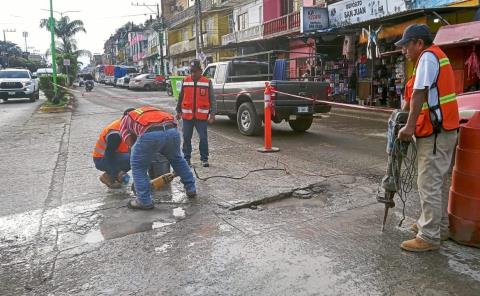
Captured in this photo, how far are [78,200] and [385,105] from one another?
46.7ft

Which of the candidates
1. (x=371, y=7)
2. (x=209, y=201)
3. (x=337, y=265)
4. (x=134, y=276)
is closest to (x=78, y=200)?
(x=209, y=201)

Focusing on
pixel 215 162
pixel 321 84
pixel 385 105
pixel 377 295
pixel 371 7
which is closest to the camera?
pixel 377 295

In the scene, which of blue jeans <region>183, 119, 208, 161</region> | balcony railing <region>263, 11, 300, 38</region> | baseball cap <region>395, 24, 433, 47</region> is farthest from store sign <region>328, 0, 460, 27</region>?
baseball cap <region>395, 24, 433, 47</region>

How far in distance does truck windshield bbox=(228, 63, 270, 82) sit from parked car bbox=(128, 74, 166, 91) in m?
26.2

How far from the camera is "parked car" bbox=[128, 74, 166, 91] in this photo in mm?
36662

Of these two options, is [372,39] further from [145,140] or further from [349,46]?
[145,140]

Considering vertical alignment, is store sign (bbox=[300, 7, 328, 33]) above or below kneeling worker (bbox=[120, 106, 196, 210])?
above

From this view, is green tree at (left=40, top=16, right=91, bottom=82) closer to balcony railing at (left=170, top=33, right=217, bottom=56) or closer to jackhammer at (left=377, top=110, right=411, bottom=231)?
balcony railing at (left=170, top=33, right=217, bottom=56)

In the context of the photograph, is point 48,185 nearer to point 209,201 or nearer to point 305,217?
point 209,201

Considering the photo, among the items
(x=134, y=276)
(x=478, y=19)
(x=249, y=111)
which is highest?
(x=478, y=19)

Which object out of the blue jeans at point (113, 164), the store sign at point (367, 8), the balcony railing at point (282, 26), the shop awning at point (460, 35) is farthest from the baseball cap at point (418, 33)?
the balcony railing at point (282, 26)

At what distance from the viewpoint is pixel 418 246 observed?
12.2 feet

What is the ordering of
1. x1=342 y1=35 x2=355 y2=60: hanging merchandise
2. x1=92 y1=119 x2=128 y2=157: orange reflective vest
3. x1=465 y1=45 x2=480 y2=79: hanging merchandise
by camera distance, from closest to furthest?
x1=92 y1=119 x2=128 y2=157: orange reflective vest → x1=465 y1=45 x2=480 y2=79: hanging merchandise → x1=342 y1=35 x2=355 y2=60: hanging merchandise

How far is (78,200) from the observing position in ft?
18.0
